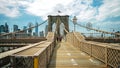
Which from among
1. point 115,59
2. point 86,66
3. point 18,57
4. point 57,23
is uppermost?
point 57,23

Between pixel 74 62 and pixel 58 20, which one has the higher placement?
pixel 58 20

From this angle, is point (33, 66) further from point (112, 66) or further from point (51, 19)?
point (51, 19)

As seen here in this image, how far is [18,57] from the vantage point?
566 centimetres

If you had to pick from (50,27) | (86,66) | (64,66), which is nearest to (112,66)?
(86,66)

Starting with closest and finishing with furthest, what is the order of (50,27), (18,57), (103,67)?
Result: 1. (18,57)
2. (103,67)
3. (50,27)

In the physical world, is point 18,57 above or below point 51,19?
below

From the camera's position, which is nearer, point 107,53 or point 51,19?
point 107,53

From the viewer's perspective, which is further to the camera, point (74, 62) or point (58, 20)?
point (58, 20)

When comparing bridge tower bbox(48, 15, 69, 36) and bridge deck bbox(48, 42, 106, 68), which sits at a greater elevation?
bridge tower bbox(48, 15, 69, 36)

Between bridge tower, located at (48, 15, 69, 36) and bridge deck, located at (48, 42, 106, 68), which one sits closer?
bridge deck, located at (48, 42, 106, 68)

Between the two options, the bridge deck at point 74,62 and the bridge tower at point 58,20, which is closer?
the bridge deck at point 74,62

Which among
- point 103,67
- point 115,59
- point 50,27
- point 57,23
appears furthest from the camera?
point 50,27

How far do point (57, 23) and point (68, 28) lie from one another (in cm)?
646

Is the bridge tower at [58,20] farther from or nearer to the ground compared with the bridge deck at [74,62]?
farther from the ground
